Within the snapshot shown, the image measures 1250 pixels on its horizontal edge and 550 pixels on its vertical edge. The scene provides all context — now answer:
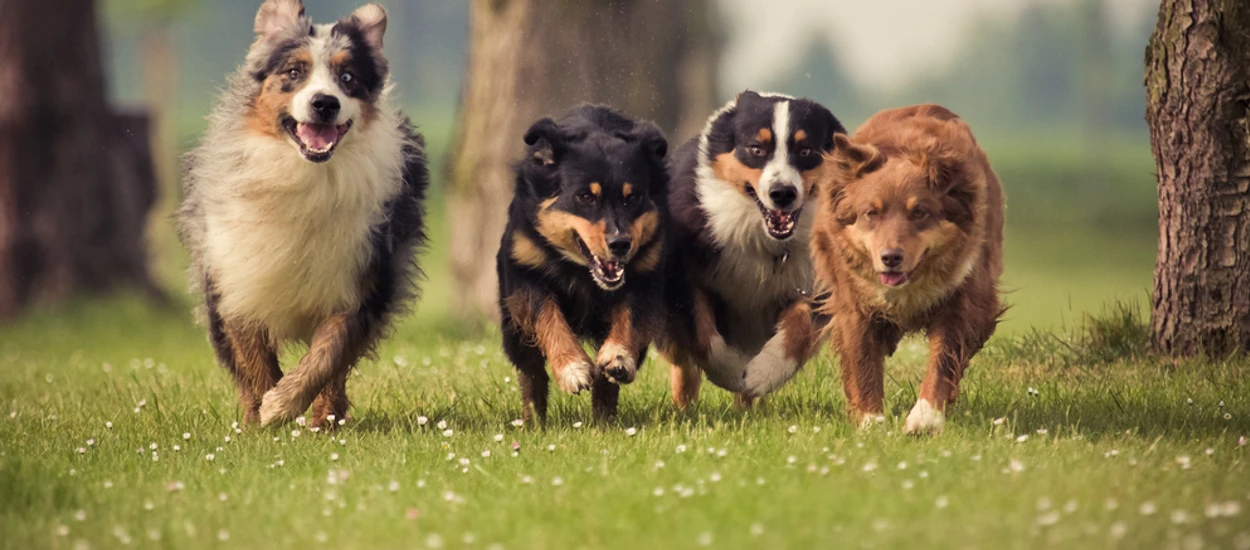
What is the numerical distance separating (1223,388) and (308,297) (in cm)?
460

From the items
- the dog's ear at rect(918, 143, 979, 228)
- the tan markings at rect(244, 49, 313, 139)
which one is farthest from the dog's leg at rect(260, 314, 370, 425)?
the dog's ear at rect(918, 143, 979, 228)

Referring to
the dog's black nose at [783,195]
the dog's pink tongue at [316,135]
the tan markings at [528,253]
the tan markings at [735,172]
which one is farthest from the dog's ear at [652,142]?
the dog's pink tongue at [316,135]

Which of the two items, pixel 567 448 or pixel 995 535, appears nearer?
pixel 995 535

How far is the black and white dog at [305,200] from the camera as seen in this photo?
6211mm

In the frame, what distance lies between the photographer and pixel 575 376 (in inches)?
234

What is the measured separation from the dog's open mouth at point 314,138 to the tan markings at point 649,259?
1.50 meters

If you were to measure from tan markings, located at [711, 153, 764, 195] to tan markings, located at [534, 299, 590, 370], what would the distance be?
1066 millimetres

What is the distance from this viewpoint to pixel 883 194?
19.0 ft

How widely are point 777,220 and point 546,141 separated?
1166 mm

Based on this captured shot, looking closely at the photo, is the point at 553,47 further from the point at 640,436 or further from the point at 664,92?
the point at 640,436

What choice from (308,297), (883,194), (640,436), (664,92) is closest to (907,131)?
(883,194)

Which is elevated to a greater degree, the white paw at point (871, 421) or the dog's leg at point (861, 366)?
the dog's leg at point (861, 366)

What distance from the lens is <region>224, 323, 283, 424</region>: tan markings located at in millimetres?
6730

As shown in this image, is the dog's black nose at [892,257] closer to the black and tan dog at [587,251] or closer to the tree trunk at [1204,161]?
the black and tan dog at [587,251]
